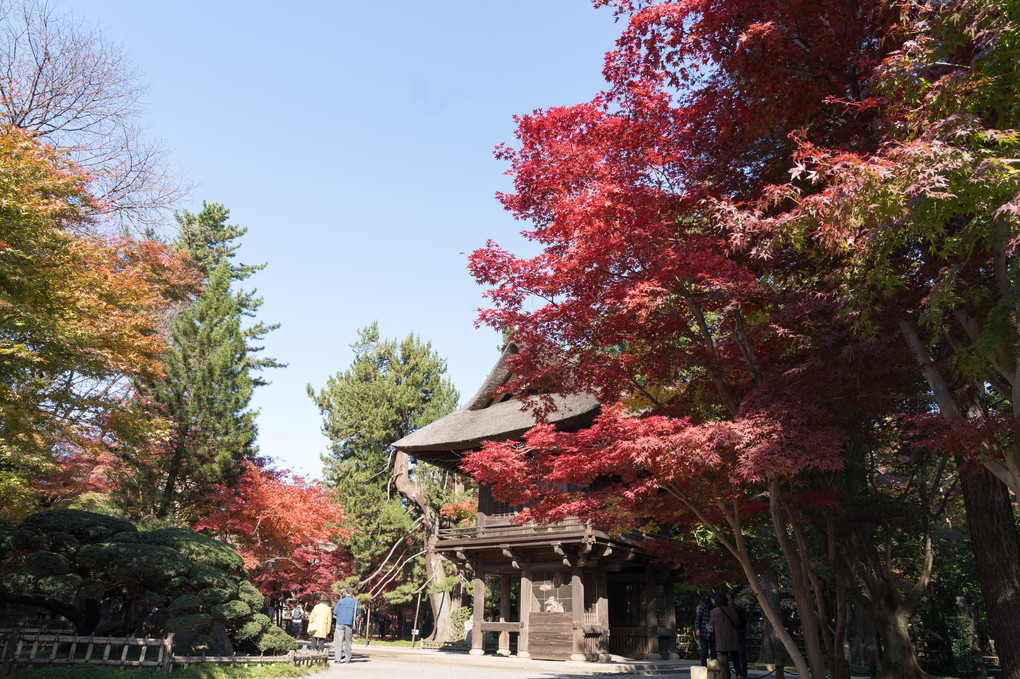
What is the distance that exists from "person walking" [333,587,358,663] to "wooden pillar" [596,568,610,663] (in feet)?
21.3

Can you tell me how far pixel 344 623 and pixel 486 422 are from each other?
692 centimetres

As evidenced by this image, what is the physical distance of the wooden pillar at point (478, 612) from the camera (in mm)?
18500

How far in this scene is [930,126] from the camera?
486 centimetres

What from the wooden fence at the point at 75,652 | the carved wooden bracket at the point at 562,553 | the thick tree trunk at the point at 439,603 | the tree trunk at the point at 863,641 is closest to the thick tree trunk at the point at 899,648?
the tree trunk at the point at 863,641

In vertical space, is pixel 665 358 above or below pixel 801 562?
above

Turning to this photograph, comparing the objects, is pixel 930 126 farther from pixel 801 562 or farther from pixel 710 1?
pixel 801 562

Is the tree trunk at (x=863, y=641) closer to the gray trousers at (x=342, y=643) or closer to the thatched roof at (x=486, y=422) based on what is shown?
the thatched roof at (x=486, y=422)

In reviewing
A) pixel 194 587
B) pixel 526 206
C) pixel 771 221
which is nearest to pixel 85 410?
pixel 194 587

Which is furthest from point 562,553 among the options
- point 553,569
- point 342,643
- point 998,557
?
point 998,557

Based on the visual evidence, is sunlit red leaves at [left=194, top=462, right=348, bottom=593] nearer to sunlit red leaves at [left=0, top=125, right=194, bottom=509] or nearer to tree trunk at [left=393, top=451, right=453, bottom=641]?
sunlit red leaves at [left=0, top=125, right=194, bottom=509]

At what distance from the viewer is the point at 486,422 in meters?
19.1

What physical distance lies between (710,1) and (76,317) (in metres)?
10.2

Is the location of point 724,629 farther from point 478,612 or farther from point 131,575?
point 478,612

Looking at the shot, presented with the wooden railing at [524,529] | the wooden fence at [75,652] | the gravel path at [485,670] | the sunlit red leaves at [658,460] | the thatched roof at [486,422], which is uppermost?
the thatched roof at [486,422]
